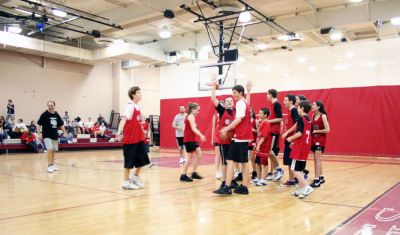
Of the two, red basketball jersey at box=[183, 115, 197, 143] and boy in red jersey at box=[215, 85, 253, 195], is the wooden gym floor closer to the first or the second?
boy in red jersey at box=[215, 85, 253, 195]

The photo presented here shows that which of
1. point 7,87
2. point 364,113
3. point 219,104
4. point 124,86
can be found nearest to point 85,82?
point 124,86

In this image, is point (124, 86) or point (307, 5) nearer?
point (307, 5)

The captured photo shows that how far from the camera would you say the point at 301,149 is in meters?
5.29

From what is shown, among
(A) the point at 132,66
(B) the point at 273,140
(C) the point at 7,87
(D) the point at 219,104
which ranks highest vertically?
(A) the point at 132,66

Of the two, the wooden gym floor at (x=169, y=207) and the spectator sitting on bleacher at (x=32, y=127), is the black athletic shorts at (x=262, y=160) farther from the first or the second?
the spectator sitting on bleacher at (x=32, y=127)

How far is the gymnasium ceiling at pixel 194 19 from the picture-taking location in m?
12.9

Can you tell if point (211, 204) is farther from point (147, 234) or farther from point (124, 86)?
point (124, 86)

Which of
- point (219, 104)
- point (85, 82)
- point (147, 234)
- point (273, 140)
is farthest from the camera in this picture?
point (85, 82)

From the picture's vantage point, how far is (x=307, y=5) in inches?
534

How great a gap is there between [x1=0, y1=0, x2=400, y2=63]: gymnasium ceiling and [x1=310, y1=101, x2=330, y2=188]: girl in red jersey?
679cm

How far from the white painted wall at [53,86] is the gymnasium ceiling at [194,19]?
5.58 feet

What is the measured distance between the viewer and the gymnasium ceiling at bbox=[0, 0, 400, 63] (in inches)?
508

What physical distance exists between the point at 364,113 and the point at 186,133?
976 centimetres

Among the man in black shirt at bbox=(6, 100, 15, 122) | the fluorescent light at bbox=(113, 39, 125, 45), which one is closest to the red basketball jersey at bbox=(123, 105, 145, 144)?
the fluorescent light at bbox=(113, 39, 125, 45)
